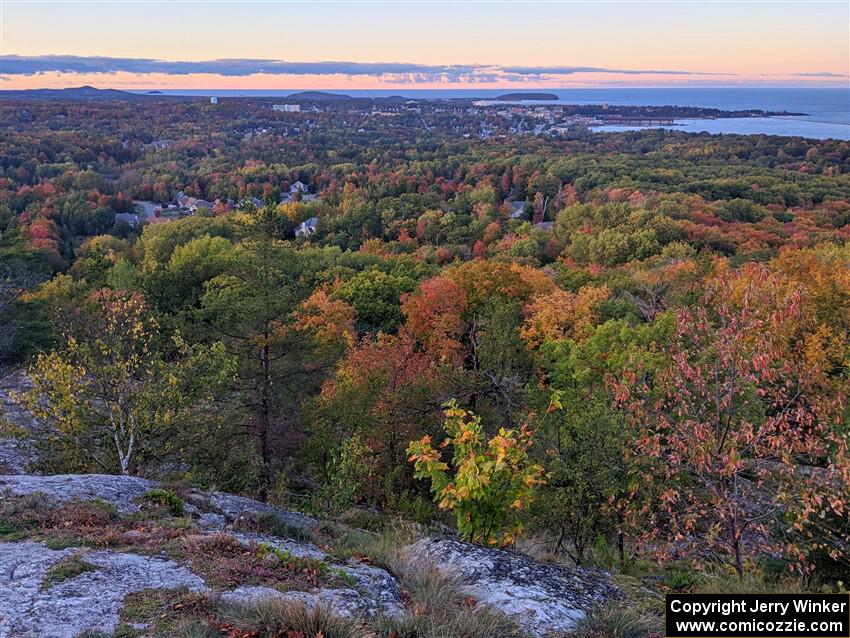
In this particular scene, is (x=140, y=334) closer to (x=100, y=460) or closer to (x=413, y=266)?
(x=100, y=460)

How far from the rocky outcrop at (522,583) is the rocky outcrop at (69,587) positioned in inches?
112

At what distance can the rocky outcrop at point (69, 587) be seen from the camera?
555 centimetres

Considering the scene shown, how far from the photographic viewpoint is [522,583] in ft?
23.5

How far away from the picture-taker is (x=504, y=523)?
10.1 meters

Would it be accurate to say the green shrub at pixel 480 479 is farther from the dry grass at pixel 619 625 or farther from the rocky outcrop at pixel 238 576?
the dry grass at pixel 619 625

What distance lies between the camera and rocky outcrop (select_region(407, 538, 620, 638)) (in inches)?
255

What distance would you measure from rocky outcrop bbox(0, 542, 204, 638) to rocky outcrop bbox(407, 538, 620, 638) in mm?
2844

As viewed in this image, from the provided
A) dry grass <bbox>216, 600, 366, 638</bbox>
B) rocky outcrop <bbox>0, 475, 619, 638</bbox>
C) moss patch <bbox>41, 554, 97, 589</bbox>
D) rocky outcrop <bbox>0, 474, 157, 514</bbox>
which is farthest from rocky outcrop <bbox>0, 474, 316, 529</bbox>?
dry grass <bbox>216, 600, 366, 638</bbox>

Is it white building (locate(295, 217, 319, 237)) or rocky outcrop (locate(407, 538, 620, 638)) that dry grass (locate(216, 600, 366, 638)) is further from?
white building (locate(295, 217, 319, 237))

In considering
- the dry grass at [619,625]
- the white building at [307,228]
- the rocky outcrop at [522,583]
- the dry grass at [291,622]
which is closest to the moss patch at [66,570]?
the dry grass at [291,622]

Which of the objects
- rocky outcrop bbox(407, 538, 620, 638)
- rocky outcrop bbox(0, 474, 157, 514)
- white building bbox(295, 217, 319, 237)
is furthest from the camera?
white building bbox(295, 217, 319, 237)

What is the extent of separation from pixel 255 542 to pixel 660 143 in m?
133

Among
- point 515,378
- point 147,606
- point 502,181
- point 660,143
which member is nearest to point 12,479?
point 147,606

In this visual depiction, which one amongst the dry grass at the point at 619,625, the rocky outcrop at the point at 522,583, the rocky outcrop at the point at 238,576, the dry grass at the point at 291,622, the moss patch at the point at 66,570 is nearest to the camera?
the dry grass at the point at 291,622
